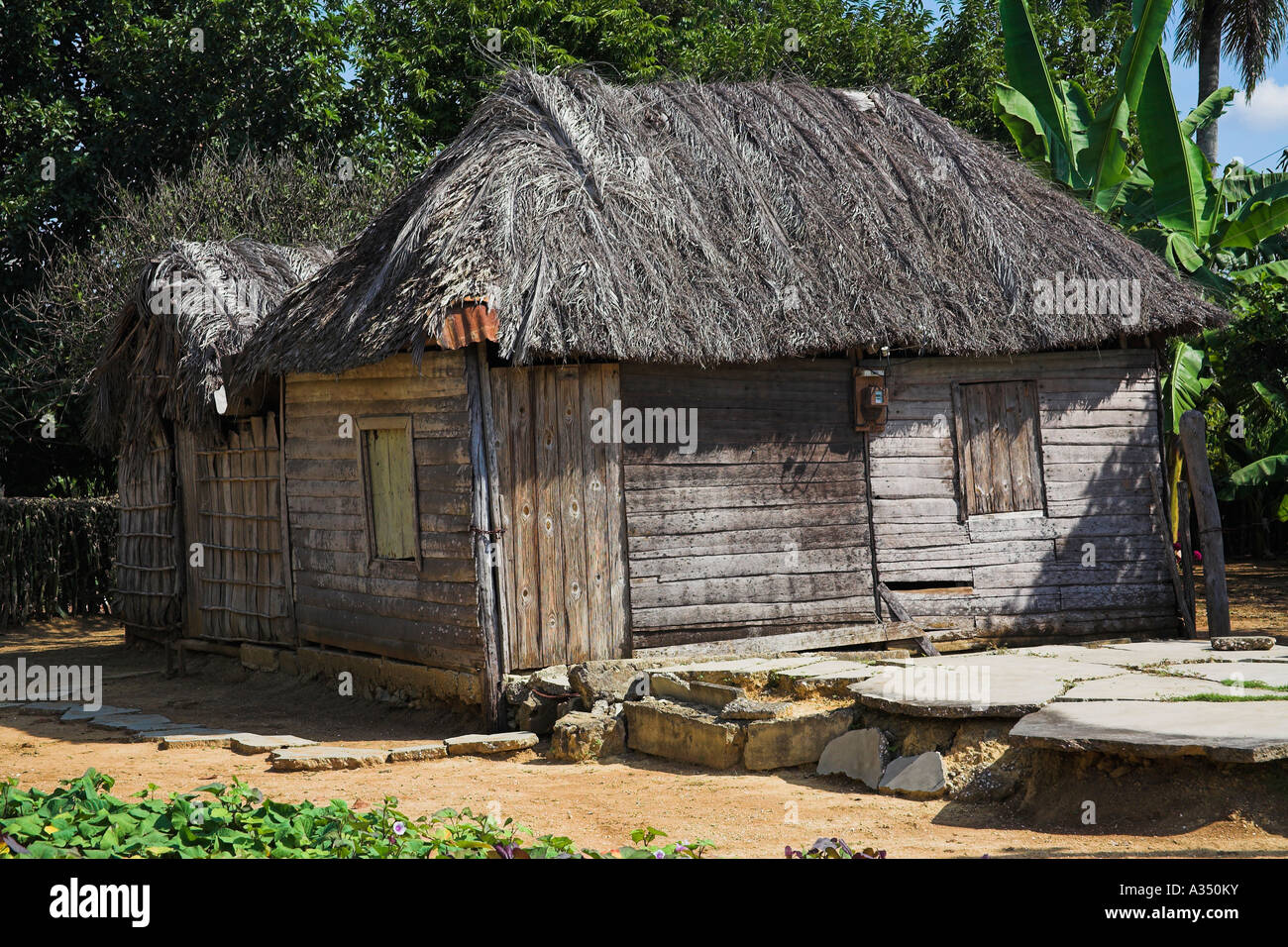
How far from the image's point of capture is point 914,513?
10.1 m

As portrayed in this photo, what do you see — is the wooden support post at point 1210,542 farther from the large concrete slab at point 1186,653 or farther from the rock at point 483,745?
the rock at point 483,745

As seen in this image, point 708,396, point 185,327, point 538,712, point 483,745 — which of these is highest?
point 185,327

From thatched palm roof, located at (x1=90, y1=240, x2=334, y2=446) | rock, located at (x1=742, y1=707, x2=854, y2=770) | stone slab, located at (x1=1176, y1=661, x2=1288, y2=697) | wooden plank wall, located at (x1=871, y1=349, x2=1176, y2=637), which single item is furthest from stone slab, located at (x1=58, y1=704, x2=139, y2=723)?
stone slab, located at (x1=1176, y1=661, x2=1288, y2=697)

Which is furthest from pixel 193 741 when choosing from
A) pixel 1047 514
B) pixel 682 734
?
pixel 1047 514

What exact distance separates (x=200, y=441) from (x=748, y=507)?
6212 mm

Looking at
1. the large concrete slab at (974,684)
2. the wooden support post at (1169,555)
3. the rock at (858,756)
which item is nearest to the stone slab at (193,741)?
the rock at (858,756)

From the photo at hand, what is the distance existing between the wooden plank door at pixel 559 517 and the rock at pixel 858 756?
2208 mm

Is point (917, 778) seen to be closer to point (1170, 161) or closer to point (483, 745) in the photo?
point (483, 745)

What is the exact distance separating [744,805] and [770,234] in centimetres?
517

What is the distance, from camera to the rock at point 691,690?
26.2 ft

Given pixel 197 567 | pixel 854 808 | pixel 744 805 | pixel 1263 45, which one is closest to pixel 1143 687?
pixel 854 808

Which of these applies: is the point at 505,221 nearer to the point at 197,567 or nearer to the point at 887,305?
the point at 887,305

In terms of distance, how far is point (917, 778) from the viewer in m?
6.82

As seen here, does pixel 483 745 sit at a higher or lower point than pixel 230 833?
lower
